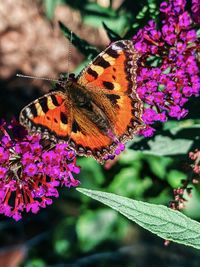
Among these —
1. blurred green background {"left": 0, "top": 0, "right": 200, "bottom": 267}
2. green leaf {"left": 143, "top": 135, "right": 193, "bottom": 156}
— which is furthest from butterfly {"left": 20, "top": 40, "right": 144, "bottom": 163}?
blurred green background {"left": 0, "top": 0, "right": 200, "bottom": 267}

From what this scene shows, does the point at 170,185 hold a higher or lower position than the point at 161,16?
lower

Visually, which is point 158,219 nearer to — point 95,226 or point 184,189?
point 184,189

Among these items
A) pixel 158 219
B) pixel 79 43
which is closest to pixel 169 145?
pixel 79 43

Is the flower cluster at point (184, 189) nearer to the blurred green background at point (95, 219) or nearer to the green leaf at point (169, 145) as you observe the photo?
the green leaf at point (169, 145)

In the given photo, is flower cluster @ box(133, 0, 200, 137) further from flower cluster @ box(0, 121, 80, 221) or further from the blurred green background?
the blurred green background

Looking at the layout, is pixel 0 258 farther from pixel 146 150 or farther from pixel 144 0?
pixel 144 0

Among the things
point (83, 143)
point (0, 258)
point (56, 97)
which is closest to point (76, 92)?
point (56, 97)

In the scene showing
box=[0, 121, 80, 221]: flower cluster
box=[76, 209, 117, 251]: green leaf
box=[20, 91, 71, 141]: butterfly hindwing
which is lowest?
box=[76, 209, 117, 251]: green leaf
